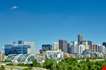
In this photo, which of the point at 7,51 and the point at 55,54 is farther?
the point at 7,51

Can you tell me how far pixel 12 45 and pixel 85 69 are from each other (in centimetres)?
13137

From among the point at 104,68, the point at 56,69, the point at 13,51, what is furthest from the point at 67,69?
the point at 13,51

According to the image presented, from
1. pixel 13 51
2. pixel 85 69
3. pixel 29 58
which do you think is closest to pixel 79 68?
pixel 85 69

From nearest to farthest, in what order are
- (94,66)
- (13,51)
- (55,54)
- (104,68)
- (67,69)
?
1. (104,68)
2. (67,69)
3. (94,66)
4. (55,54)
5. (13,51)

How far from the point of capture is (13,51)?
18675 cm

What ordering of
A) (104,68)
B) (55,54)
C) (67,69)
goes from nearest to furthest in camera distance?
(104,68)
(67,69)
(55,54)

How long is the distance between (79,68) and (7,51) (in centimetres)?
12951

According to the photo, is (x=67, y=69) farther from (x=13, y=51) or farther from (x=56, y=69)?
(x=13, y=51)

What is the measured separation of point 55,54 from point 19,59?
168 feet

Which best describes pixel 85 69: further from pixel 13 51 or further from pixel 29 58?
pixel 13 51

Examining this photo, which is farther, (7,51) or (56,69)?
(7,51)

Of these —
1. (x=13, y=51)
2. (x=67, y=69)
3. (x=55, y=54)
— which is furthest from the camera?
(x=13, y=51)

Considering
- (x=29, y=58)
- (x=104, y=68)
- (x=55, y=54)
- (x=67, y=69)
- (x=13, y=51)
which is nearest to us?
(x=104, y=68)

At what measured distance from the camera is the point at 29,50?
639 feet
